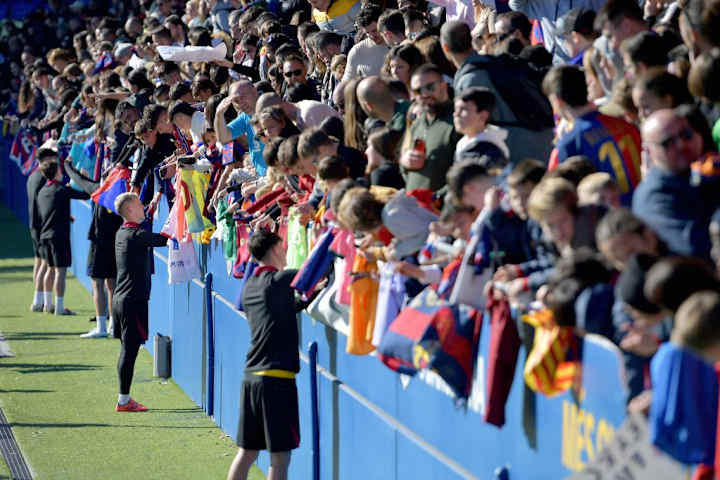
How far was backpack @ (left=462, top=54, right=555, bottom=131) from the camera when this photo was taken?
6.93 meters

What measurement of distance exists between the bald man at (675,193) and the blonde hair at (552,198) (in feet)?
0.85

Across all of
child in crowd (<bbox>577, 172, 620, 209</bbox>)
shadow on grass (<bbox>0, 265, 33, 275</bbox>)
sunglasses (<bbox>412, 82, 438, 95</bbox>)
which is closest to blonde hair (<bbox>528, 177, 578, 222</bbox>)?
child in crowd (<bbox>577, 172, 620, 209</bbox>)

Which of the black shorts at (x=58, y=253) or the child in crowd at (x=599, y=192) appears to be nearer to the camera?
the child in crowd at (x=599, y=192)

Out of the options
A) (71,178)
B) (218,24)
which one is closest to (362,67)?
(218,24)

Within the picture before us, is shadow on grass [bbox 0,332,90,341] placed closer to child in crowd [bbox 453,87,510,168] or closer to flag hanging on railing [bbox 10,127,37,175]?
flag hanging on railing [bbox 10,127,37,175]

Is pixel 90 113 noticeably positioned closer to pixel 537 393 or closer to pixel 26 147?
pixel 26 147

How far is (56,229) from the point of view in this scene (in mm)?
16266

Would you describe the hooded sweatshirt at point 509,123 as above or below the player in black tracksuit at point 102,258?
above

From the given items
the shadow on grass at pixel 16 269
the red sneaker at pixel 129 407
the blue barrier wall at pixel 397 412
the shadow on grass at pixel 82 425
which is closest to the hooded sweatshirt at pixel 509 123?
the blue barrier wall at pixel 397 412

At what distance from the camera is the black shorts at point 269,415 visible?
8.25 m

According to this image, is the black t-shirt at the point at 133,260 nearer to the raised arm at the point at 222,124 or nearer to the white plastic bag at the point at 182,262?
the white plastic bag at the point at 182,262

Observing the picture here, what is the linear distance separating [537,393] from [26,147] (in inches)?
713

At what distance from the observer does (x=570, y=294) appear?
15.6 feet

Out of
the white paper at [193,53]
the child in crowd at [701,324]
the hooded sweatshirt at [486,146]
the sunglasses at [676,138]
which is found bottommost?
the child in crowd at [701,324]
